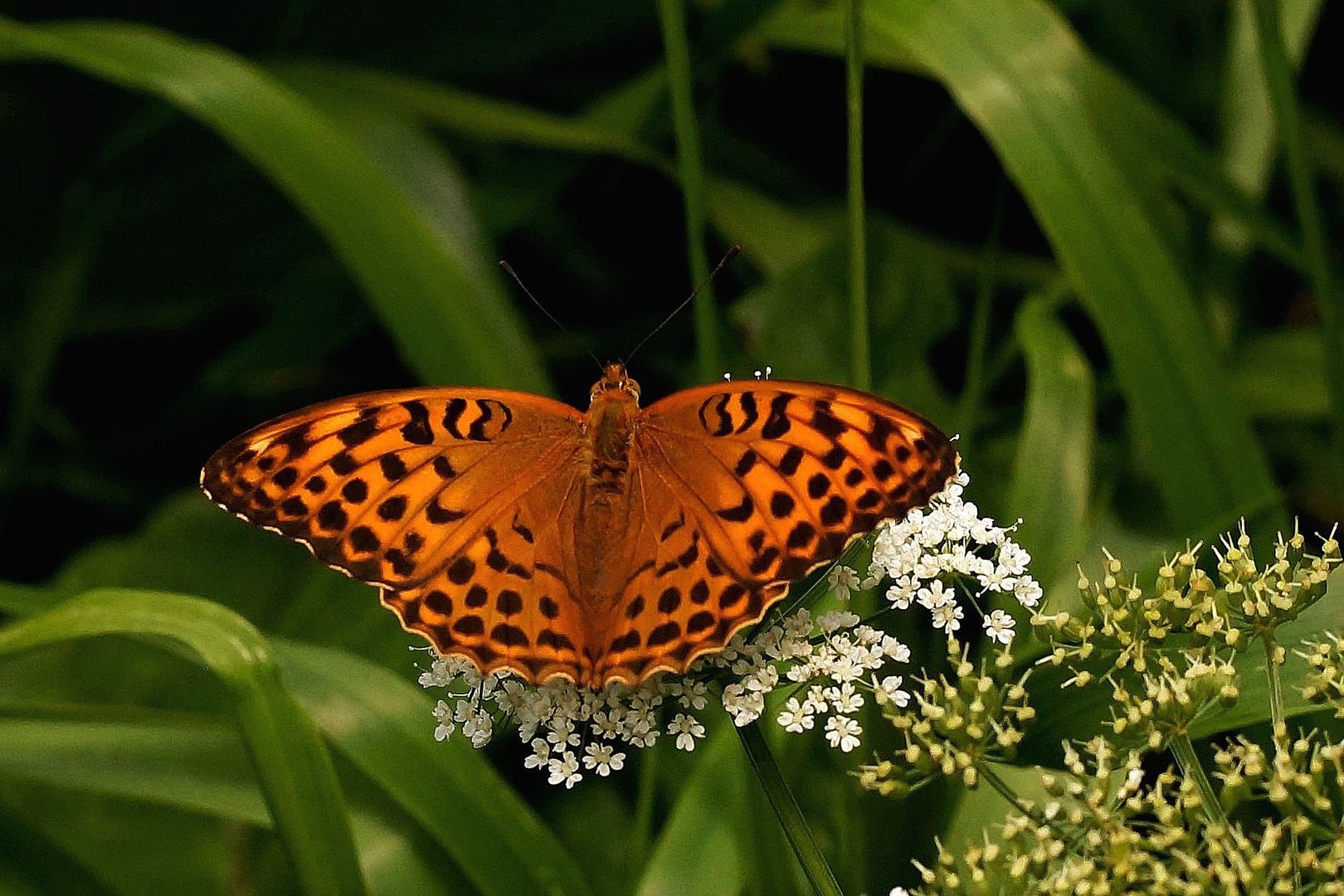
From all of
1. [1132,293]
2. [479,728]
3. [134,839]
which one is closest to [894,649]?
[479,728]

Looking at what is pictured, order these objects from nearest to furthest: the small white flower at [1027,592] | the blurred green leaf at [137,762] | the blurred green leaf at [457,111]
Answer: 1. the small white flower at [1027,592]
2. the blurred green leaf at [137,762]
3. the blurred green leaf at [457,111]

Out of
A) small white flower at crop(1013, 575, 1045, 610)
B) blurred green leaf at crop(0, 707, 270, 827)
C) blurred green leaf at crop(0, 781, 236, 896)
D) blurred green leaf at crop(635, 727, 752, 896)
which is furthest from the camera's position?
blurred green leaf at crop(0, 781, 236, 896)

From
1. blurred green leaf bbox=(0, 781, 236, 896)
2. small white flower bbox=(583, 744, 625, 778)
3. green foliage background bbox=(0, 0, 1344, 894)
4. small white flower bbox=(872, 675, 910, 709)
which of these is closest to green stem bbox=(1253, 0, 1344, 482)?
green foliage background bbox=(0, 0, 1344, 894)

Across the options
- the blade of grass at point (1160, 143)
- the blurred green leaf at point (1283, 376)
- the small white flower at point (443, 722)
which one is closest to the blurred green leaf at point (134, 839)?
the small white flower at point (443, 722)

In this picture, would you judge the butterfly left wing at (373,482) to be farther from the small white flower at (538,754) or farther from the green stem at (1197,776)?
the green stem at (1197,776)

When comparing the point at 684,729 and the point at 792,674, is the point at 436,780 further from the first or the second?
the point at 792,674

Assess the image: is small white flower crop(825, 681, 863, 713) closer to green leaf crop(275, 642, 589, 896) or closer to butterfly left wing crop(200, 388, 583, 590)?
butterfly left wing crop(200, 388, 583, 590)

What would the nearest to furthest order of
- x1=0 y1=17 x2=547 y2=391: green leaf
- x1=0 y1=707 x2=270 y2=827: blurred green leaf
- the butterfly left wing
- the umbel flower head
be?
the umbel flower head < the butterfly left wing < x1=0 y1=707 x2=270 y2=827: blurred green leaf < x1=0 y1=17 x2=547 y2=391: green leaf
